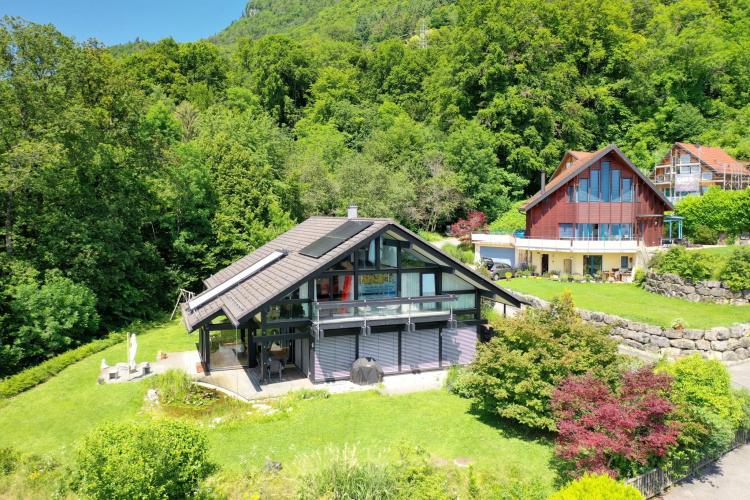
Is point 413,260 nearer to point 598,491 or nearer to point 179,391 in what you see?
point 179,391

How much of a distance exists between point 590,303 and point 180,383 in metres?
19.7

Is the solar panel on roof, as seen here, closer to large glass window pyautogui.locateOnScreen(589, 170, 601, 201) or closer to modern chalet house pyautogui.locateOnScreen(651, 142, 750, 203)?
large glass window pyautogui.locateOnScreen(589, 170, 601, 201)

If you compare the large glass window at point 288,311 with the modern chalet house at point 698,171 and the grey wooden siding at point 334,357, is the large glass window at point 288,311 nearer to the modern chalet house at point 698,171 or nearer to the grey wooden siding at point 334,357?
the grey wooden siding at point 334,357

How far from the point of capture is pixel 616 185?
35188 millimetres

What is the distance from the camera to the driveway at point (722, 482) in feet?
35.9

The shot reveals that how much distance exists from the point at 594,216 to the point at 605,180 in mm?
2620

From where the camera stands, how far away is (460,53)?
5622 centimetres

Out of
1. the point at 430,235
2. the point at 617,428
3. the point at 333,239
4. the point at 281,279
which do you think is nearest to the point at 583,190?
the point at 430,235

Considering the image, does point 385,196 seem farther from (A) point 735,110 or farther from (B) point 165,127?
(A) point 735,110

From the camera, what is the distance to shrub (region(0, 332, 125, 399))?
18.3 metres

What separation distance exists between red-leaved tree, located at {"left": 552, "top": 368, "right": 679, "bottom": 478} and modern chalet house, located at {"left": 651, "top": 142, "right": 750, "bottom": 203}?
1617 inches

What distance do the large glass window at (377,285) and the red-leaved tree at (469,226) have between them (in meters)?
25.6

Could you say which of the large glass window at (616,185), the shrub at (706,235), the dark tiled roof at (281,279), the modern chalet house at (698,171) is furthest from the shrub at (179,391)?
the modern chalet house at (698,171)

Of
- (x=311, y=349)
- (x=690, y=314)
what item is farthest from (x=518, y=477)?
(x=690, y=314)
